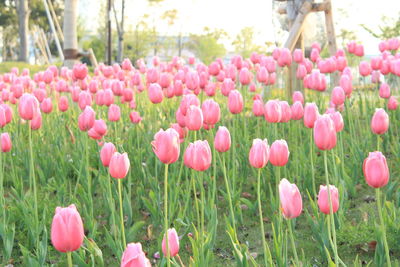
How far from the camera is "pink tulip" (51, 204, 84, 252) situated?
156 centimetres

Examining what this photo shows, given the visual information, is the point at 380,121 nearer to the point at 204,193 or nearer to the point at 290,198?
the point at 290,198

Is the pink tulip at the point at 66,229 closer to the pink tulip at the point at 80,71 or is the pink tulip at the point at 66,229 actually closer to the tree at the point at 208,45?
the pink tulip at the point at 80,71

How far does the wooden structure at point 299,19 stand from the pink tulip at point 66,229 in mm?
5290

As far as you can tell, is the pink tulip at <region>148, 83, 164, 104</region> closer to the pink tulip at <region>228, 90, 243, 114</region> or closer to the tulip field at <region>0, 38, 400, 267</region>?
the tulip field at <region>0, 38, 400, 267</region>

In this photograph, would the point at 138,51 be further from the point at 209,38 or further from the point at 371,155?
the point at 371,155

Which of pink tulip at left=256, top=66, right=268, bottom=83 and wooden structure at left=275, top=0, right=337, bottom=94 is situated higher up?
wooden structure at left=275, top=0, right=337, bottom=94

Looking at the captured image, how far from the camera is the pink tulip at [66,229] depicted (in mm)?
1559

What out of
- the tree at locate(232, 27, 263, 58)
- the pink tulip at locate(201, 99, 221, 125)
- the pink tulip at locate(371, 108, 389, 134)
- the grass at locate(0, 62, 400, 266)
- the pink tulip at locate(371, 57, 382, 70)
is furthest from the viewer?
the tree at locate(232, 27, 263, 58)

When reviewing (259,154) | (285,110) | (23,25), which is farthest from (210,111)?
(23,25)

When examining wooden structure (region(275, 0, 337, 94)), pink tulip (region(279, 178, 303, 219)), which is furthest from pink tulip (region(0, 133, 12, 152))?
wooden structure (region(275, 0, 337, 94))

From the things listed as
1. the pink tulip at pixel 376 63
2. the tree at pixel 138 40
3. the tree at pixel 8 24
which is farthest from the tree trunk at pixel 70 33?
the tree at pixel 8 24

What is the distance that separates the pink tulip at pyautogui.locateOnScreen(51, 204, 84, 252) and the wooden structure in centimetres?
529

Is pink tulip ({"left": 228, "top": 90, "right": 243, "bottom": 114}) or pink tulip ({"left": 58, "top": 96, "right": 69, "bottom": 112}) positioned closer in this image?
pink tulip ({"left": 228, "top": 90, "right": 243, "bottom": 114})

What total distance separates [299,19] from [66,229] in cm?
583
